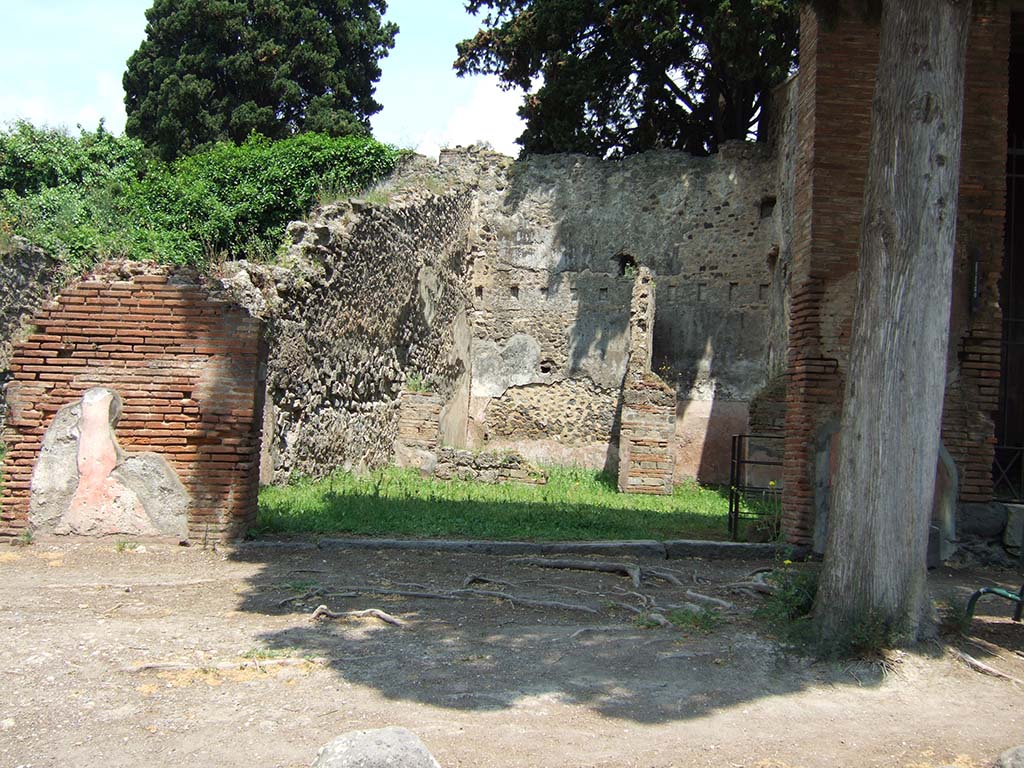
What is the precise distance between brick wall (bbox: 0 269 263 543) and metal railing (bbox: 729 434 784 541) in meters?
4.72

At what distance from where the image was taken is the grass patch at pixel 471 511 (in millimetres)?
8562

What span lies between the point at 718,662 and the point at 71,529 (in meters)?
5.40

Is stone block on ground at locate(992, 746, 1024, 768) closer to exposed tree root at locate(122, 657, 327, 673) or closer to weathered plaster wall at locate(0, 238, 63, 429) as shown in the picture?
exposed tree root at locate(122, 657, 327, 673)

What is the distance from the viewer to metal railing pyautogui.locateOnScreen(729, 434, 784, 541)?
9.27 m

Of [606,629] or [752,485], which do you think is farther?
[752,485]

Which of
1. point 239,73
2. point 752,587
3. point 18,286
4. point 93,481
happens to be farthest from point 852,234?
point 239,73

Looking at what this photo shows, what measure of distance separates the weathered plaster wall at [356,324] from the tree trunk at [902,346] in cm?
658

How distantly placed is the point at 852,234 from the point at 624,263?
9.78 metres

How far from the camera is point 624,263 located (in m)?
17.8

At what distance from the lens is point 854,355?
521 centimetres

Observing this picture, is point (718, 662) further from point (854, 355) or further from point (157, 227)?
point (157, 227)

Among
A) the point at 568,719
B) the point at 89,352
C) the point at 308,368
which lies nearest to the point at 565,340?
the point at 308,368

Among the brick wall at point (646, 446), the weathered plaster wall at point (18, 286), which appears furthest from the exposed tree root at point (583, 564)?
the weathered plaster wall at point (18, 286)

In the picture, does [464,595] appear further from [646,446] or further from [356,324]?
[646,446]
